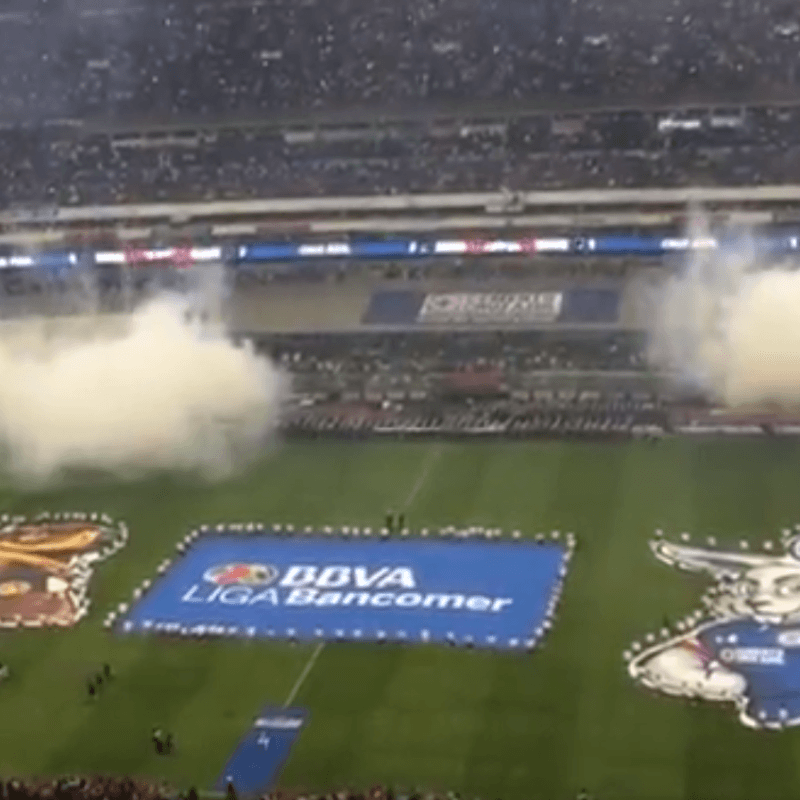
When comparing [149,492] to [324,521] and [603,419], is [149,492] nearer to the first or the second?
[324,521]

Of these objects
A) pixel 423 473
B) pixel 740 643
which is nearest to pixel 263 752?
pixel 740 643

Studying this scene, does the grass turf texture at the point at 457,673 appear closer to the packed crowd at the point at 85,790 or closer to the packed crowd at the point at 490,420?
the packed crowd at the point at 490,420

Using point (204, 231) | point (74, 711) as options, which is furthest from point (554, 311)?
point (74, 711)

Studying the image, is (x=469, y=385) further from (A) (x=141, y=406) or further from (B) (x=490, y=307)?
(A) (x=141, y=406)

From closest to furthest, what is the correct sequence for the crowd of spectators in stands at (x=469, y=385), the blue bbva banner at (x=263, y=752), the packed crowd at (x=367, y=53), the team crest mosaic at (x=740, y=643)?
1. the blue bbva banner at (x=263, y=752)
2. the team crest mosaic at (x=740, y=643)
3. the crowd of spectators in stands at (x=469, y=385)
4. the packed crowd at (x=367, y=53)

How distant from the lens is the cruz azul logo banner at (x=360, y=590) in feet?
111

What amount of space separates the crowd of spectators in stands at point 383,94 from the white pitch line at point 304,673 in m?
34.5

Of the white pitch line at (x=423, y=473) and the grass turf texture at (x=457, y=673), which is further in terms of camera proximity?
the white pitch line at (x=423, y=473)

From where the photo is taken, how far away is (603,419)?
45.4 metres

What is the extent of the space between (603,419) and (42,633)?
17658 millimetres

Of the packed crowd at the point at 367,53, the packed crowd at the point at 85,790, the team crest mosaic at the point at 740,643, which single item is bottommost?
the team crest mosaic at the point at 740,643

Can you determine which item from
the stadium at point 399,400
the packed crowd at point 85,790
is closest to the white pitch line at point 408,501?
the stadium at point 399,400

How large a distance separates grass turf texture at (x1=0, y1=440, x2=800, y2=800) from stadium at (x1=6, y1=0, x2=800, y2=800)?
0.32 ft

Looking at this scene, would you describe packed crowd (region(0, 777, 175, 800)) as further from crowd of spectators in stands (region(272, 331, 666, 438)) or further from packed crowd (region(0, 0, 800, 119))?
packed crowd (region(0, 0, 800, 119))
